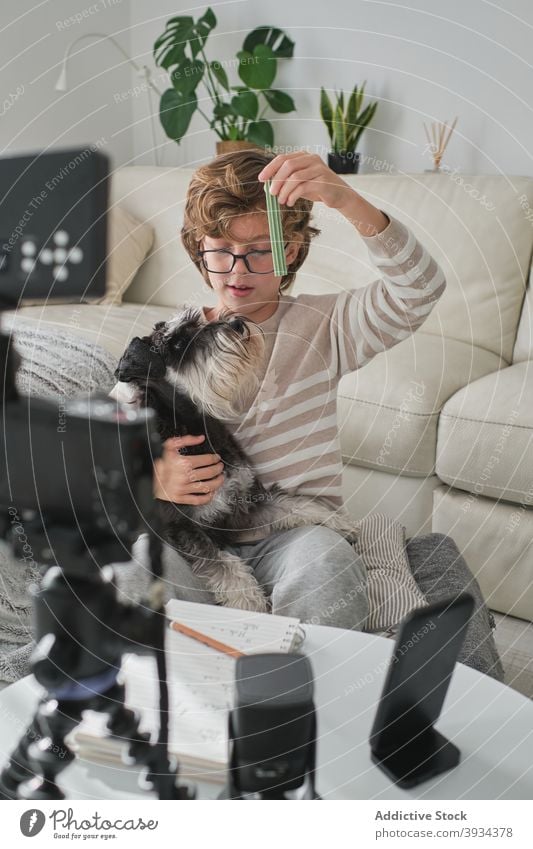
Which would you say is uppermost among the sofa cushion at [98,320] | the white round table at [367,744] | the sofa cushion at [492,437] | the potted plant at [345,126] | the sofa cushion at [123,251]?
the potted plant at [345,126]

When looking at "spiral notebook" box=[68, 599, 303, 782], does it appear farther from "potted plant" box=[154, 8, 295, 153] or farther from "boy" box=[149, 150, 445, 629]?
"potted plant" box=[154, 8, 295, 153]

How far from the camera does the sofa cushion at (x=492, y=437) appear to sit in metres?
1.02

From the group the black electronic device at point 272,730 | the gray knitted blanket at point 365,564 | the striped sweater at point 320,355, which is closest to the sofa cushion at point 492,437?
the gray knitted blanket at point 365,564

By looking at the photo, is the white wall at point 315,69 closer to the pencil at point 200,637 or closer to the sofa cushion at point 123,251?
the sofa cushion at point 123,251

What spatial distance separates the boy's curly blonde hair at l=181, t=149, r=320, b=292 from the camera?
64 cm

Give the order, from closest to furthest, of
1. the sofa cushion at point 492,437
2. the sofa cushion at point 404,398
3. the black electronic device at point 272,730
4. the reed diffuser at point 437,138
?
the black electronic device at point 272,730
the sofa cushion at point 404,398
the sofa cushion at point 492,437
the reed diffuser at point 437,138

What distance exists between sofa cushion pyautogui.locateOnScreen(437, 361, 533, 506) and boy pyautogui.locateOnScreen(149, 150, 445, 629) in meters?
0.31

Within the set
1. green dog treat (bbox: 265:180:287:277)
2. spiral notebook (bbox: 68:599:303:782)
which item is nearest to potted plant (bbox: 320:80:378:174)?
green dog treat (bbox: 265:180:287:277)

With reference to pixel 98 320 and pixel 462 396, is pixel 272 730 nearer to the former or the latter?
pixel 98 320

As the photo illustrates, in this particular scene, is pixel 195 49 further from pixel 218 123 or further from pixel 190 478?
pixel 190 478

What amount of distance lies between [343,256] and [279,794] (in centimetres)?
47

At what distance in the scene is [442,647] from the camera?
592 mm
